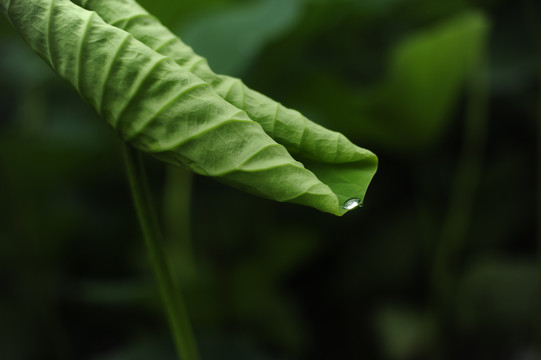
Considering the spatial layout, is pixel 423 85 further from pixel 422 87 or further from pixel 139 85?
pixel 139 85

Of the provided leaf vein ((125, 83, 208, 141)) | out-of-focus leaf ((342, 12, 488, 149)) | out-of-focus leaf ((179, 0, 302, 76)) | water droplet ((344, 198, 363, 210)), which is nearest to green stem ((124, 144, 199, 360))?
Result: leaf vein ((125, 83, 208, 141))

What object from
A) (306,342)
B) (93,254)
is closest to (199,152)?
(306,342)

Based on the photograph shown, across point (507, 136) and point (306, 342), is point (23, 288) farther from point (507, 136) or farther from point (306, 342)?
point (507, 136)

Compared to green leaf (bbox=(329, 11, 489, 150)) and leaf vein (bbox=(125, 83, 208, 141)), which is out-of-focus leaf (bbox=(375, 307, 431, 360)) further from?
leaf vein (bbox=(125, 83, 208, 141))

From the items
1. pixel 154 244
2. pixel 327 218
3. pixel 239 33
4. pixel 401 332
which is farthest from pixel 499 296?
pixel 154 244

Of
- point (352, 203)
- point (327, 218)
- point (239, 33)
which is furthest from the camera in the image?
point (327, 218)
